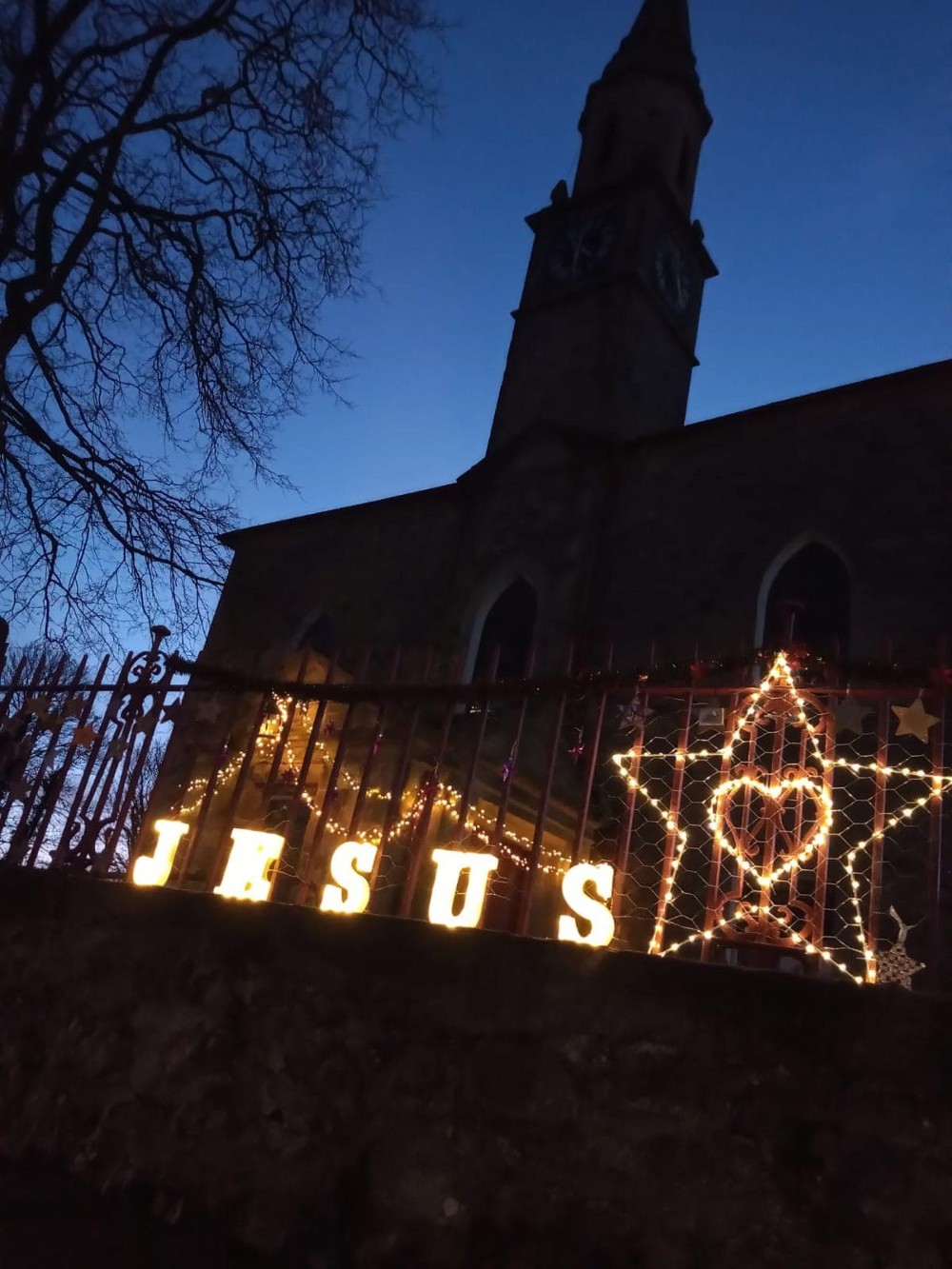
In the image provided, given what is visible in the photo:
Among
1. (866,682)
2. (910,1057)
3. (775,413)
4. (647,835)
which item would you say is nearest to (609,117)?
(775,413)

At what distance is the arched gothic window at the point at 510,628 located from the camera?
14346mm

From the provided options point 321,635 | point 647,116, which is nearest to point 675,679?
point 321,635

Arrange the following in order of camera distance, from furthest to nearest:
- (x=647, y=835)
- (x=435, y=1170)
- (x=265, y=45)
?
(x=647, y=835), (x=265, y=45), (x=435, y=1170)

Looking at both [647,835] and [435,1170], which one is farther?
[647,835]

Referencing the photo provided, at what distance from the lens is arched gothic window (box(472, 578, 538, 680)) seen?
14.3 m

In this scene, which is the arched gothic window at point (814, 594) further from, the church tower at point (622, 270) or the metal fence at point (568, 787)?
the church tower at point (622, 270)

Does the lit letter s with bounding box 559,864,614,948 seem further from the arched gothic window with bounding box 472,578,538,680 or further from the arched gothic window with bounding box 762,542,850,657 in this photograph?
the arched gothic window with bounding box 472,578,538,680

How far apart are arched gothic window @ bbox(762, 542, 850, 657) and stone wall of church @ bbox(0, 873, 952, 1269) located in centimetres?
923

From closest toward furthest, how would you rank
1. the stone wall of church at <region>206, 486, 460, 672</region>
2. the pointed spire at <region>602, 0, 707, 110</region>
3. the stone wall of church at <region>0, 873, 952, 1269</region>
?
1. the stone wall of church at <region>0, 873, 952, 1269</region>
2. the stone wall of church at <region>206, 486, 460, 672</region>
3. the pointed spire at <region>602, 0, 707, 110</region>

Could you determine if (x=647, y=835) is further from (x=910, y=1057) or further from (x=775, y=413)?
(x=910, y=1057)

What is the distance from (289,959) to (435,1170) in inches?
39.7

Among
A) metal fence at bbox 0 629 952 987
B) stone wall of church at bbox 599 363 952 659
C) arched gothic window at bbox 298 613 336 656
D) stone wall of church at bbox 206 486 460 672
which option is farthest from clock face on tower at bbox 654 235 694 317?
metal fence at bbox 0 629 952 987

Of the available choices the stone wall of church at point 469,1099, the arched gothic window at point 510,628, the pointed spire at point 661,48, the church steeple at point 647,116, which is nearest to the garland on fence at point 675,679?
the stone wall of church at point 469,1099

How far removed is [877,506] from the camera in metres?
11.8
